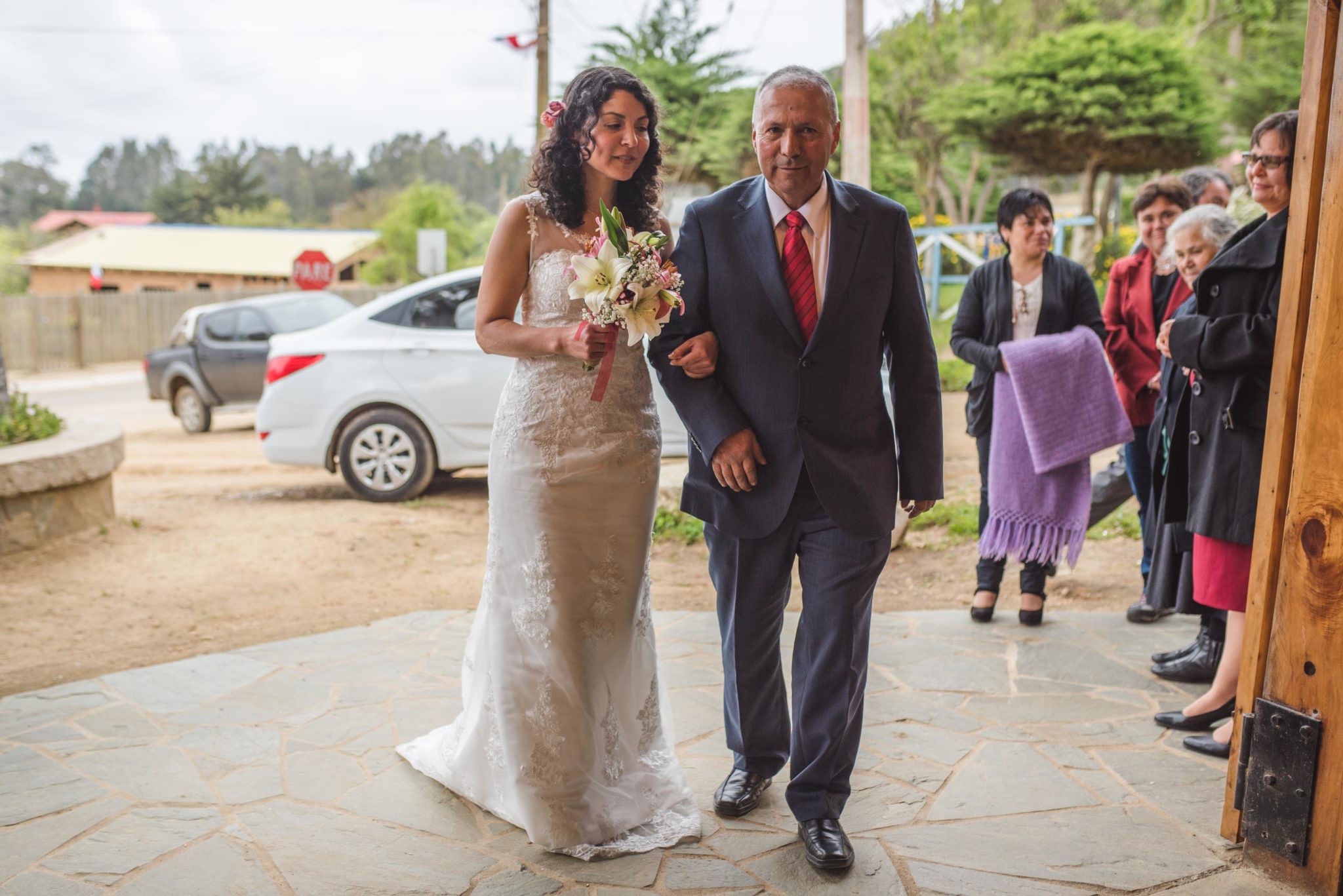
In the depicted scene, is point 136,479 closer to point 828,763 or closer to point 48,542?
point 48,542

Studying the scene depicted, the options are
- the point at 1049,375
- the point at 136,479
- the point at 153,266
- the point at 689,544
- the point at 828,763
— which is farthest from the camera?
the point at 153,266

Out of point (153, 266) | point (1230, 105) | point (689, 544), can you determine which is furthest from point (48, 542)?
point (153, 266)

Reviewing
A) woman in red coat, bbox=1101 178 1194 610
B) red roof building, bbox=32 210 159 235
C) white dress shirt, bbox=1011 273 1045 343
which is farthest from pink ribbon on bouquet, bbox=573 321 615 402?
red roof building, bbox=32 210 159 235

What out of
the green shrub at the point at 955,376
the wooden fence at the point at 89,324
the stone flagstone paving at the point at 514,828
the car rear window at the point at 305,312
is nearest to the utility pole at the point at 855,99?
the stone flagstone paving at the point at 514,828

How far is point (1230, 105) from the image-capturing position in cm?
1991

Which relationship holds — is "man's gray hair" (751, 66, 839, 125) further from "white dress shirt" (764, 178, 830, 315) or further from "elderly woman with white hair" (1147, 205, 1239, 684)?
"elderly woman with white hair" (1147, 205, 1239, 684)

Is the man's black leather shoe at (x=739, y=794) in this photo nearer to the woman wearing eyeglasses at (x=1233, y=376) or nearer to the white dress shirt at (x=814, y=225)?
the white dress shirt at (x=814, y=225)

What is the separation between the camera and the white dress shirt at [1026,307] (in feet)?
17.8

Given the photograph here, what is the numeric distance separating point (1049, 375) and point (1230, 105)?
17921 millimetres

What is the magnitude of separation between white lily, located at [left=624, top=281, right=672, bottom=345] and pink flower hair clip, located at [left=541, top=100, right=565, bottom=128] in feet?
2.48

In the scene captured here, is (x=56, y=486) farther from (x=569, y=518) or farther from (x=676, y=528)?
(x=569, y=518)

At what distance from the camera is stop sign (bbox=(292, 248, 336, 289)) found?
86.5 ft

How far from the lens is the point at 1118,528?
7.67 metres

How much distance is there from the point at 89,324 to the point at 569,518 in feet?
100
